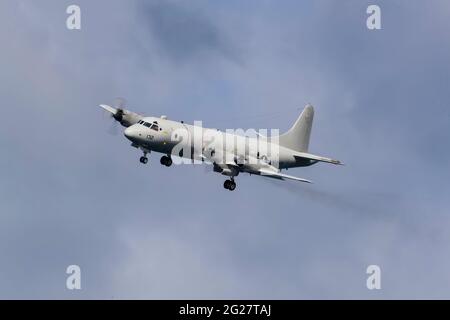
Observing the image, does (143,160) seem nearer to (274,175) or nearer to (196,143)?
(196,143)

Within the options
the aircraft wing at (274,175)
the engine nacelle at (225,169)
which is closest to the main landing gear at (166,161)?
the engine nacelle at (225,169)

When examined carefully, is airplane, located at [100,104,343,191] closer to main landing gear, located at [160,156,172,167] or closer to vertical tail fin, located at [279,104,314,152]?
main landing gear, located at [160,156,172,167]

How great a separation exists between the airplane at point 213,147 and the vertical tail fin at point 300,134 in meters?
1.45

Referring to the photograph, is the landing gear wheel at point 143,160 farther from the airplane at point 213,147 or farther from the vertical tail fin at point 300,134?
the vertical tail fin at point 300,134

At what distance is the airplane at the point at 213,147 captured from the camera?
75.4 m

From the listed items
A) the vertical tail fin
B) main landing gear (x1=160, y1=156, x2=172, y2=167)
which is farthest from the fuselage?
the vertical tail fin

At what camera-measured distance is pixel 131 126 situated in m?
75.2

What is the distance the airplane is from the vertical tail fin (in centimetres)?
145

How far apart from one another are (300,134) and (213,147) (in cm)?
1154

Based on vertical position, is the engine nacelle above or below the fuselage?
below

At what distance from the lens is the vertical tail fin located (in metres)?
84.8
